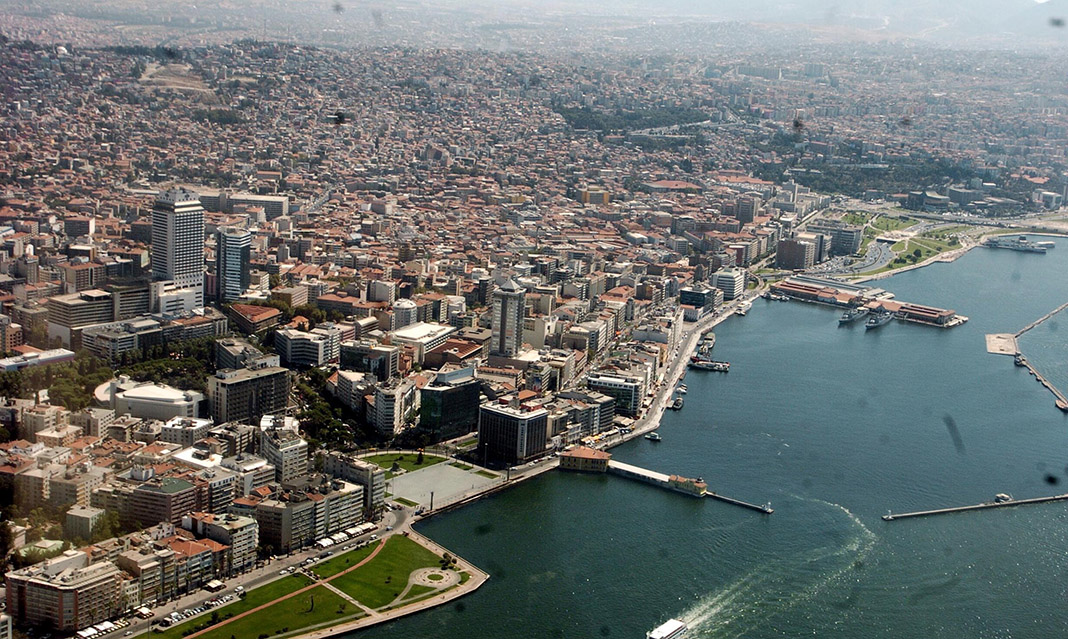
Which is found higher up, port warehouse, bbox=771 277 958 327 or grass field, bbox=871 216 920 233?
grass field, bbox=871 216 920 233

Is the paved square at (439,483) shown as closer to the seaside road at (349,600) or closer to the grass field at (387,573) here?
the grass field at (387,573)

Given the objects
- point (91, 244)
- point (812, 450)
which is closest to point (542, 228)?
point (91, 244)

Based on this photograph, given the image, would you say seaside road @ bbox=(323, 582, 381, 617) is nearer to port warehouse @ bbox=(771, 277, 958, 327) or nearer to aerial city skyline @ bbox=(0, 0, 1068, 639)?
aerial city skyline @ bbox=(0, 0, 1068, 639)

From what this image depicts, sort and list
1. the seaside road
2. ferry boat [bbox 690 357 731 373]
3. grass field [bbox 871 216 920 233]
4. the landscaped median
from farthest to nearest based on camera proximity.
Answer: grass field [bbox 871 216 920 233]
ferry boat [bbox 690 357 731 373]
the seaside road
the landscaped median

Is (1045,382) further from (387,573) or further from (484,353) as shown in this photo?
(387,573)

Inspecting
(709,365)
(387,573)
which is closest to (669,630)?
(387,573)

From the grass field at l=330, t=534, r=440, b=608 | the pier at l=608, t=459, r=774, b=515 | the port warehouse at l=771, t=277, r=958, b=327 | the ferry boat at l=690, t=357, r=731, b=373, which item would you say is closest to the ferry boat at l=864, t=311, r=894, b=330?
the port warehouse at l=771, t=277, r=958, b=327
